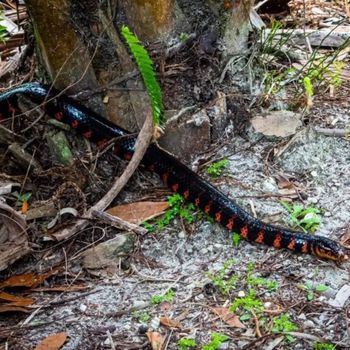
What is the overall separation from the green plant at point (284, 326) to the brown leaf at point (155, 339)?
26.6 inches

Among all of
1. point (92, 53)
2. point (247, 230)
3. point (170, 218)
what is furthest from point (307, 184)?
point (92, 53)

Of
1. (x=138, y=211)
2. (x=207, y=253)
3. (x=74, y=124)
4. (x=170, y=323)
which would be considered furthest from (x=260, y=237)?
(x=74, y=124)

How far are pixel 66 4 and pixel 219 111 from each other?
146 cm

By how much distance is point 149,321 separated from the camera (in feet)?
13.1

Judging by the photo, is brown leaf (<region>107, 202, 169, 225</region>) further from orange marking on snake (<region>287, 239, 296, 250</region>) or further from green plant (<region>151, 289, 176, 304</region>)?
orange marking on snake (<region>287, 239, 296, 250</region>)

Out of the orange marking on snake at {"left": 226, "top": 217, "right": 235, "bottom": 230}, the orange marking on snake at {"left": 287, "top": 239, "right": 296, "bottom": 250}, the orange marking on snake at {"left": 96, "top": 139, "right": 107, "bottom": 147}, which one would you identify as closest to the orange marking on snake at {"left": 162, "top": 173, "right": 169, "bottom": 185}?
the orange marking on snake at {"left": 96, "top": 139, "right": 107, "bottom": 147}

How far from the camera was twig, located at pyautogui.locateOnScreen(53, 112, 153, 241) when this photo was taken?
4596 millimetres

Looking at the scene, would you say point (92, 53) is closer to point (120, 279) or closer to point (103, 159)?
point (103, 159)

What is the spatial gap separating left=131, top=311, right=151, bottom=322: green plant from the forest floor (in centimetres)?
1

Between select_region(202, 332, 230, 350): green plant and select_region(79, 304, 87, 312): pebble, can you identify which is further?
select_region(79, 304, 87, 312): pebble

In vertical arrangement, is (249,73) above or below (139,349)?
above

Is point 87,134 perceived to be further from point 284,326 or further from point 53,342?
point 284,326

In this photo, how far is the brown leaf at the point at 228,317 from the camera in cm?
393

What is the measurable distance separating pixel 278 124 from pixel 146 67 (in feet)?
5.59
